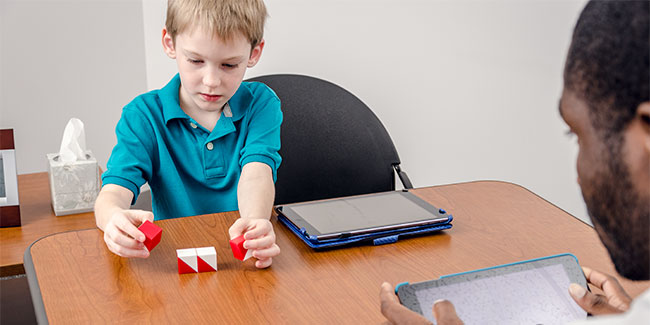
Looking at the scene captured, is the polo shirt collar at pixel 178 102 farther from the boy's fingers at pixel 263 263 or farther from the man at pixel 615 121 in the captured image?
the man at pixel 615 121

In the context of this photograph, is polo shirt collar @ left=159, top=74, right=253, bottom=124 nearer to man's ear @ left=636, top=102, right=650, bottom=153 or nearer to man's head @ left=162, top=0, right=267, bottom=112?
man's head @ left=162, top=0, right=267, bottom=112

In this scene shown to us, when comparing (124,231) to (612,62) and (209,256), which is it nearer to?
(209,256)

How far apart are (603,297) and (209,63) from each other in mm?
880

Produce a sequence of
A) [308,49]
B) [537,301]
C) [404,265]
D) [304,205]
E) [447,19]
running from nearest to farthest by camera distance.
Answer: [537,301], [404,265], [304,205], [308,49], [447,19]

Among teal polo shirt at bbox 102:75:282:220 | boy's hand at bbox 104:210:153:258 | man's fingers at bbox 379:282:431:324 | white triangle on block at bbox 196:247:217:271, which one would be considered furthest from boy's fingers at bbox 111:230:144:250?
man's fingers at bbox 379:282:431:324

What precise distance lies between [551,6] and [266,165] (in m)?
1.92

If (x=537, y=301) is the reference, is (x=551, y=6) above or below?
→ above

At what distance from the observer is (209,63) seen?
136 centimetres

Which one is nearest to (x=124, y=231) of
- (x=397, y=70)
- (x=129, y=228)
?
(x=129, y=228)

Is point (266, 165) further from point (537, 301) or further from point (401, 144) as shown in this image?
point (401, 144)

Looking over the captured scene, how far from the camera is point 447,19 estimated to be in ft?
8.71

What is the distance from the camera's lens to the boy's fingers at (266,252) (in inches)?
42.6

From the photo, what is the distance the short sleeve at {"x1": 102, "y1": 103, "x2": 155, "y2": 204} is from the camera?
1.37 meters

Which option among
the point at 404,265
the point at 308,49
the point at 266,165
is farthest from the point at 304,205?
the point at 308,49
